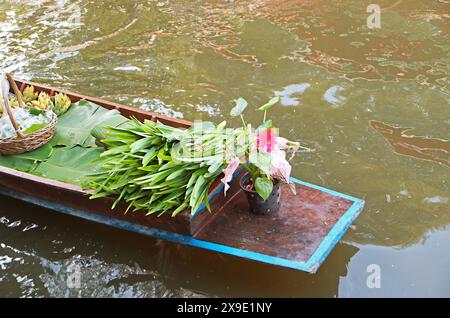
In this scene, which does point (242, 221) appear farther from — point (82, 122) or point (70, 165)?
point (82, 122)

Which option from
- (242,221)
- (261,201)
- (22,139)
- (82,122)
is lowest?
(242,221)

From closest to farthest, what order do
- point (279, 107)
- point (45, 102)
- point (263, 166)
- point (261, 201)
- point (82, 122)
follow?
point (263, 166), point (261, 201), point (82, 122), point (45, 102), point (279, 107)

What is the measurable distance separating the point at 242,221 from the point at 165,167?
0.72 metres

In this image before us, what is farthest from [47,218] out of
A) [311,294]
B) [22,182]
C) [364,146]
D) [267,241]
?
[364,146]

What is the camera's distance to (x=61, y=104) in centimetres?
496

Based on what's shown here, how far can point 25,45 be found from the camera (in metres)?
8.27

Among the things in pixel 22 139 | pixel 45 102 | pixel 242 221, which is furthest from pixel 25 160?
pixel 242 221

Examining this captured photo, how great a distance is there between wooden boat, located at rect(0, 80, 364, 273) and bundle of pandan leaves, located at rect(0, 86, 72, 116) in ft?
2.96

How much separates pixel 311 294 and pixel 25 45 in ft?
21.9

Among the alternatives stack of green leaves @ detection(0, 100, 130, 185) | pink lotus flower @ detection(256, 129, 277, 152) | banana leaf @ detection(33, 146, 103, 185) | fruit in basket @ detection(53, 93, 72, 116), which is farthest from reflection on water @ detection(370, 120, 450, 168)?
fruit in basket @ detection(53, 93, 72, 116)

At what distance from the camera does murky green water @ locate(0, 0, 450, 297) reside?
3.95 metres

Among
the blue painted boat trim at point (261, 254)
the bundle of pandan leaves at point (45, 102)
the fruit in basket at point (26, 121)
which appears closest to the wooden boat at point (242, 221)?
the blue painted boat trim at point (261, 254)

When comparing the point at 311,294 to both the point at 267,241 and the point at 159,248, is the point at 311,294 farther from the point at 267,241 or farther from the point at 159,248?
the point at 159,248

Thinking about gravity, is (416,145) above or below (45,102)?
below
